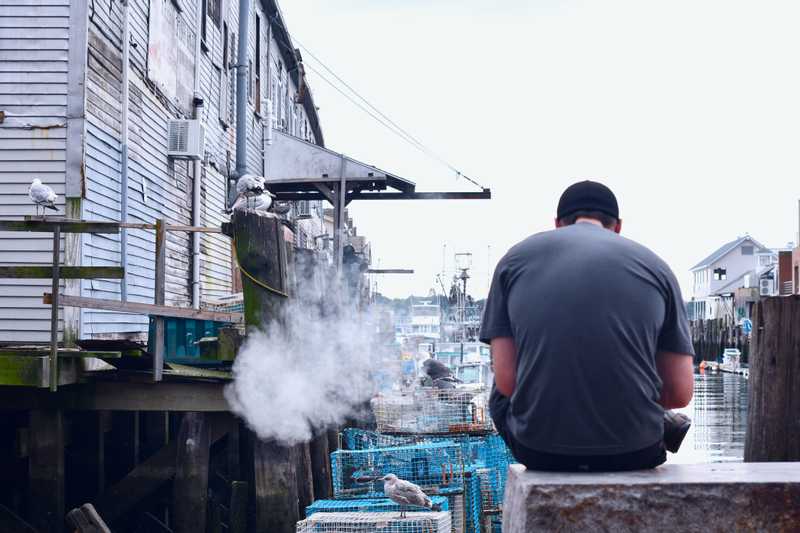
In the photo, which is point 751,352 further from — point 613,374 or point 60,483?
point 60,483

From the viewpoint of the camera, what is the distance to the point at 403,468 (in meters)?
8.88

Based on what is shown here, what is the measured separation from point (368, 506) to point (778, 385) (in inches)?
155

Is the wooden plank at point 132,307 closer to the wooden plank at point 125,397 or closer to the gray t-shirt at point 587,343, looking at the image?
the wooden plank at point 125,397

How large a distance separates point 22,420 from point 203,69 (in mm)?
10290

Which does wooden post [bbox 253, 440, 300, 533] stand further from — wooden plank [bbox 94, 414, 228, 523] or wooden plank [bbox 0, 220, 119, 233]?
wooden plank [bbox 0, 220, 119, 233]

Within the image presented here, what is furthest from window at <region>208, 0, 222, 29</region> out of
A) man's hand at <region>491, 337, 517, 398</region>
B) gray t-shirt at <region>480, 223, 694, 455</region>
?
gray t-shirt at <region>480, 223, 694, 455</region>

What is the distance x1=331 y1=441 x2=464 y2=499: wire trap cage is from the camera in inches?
341

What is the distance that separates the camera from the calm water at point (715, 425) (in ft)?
67.6

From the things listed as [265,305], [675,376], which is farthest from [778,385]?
[265,305]

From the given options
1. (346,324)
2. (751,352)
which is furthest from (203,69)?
(751,352)

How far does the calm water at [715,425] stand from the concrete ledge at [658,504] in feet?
22.3

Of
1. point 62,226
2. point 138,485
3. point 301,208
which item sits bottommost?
point 138,485

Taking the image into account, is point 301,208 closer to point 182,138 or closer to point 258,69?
point 258,69

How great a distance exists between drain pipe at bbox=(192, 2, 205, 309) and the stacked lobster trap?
21.0ft
